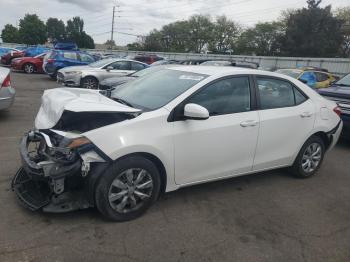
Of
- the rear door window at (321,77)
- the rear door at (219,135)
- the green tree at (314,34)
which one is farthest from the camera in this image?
the green tree at (314,34)

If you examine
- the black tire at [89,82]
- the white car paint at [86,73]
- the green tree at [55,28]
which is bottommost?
the black tire at [89,82]

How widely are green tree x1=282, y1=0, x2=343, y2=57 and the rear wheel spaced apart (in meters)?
39.8

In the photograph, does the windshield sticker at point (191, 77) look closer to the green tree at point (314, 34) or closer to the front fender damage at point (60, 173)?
the front fender damage at point (60, 173)

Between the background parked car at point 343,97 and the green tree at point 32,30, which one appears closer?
the background parked car at point 343,97

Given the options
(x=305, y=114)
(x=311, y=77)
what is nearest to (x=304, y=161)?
(x=305, y=114)

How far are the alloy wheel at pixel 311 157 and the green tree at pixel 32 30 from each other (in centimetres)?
6808

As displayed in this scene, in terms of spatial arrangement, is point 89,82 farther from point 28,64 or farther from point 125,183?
point 125,183

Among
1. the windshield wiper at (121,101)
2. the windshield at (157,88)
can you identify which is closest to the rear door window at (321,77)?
the windshield at (157,88)

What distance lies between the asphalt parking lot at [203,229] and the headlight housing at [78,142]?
0.79m

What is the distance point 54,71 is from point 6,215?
49.5ft

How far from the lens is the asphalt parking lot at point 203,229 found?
3170 millimetres

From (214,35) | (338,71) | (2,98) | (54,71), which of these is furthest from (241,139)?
(214,35)

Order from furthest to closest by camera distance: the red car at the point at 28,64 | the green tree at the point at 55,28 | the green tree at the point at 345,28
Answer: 1. the green tree at the point at 55,28
2. the green tree at the point at 345,28
3. the red car at the point at 28,64

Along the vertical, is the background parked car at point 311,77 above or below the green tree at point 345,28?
below
